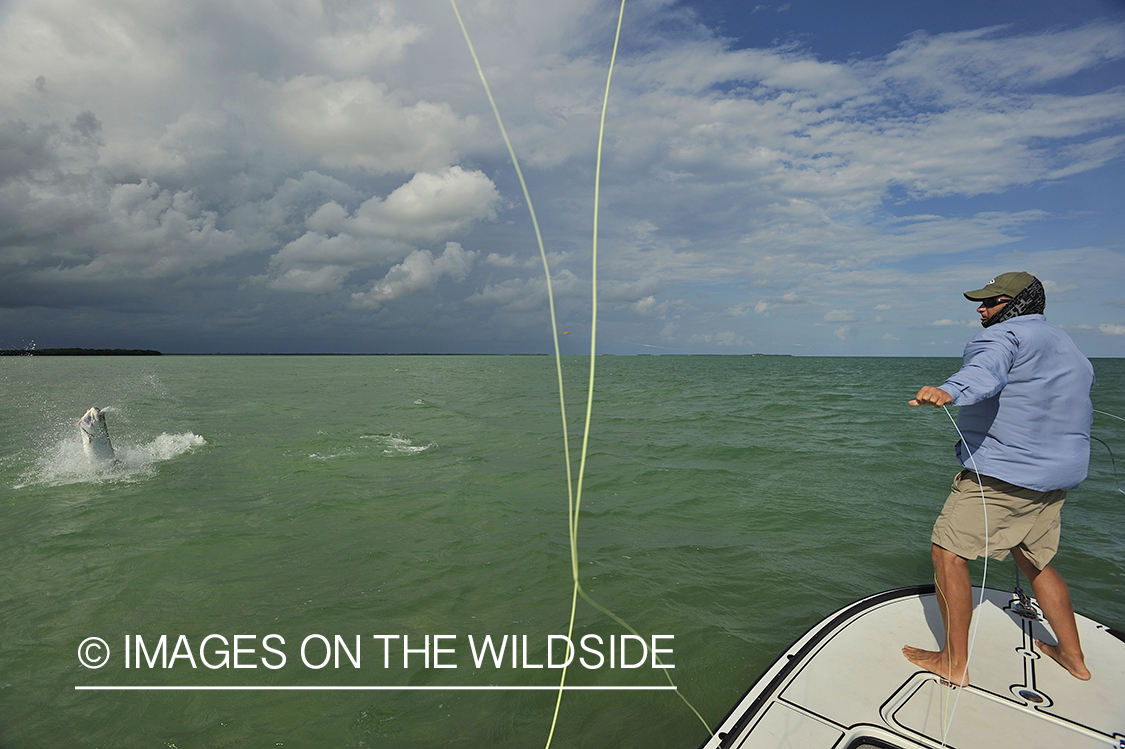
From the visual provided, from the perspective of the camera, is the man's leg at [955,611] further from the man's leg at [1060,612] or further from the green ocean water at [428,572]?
the green ocean water at [428,572]

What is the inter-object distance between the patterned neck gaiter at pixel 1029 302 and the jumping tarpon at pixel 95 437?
13.9 metres

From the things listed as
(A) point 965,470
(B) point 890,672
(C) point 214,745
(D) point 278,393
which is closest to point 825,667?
(B) point 890,672

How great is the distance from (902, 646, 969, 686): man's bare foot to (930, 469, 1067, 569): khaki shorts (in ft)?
2.23

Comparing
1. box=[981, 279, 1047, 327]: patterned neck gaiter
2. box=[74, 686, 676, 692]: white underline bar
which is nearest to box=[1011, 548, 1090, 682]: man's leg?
box=[981, 279, 1047, 327]: patterned neck gaiter

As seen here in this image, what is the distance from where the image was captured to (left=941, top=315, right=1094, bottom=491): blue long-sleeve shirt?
2.91 m

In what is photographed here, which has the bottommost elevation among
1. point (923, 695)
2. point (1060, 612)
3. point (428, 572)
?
point (428, 572)

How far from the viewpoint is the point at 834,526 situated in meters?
7.52

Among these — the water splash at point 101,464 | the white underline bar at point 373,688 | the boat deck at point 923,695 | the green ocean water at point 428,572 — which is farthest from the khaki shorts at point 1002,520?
the water splash at point 101,464

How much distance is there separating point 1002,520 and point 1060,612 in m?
0.75

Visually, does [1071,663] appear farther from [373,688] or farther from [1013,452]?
[373,688]

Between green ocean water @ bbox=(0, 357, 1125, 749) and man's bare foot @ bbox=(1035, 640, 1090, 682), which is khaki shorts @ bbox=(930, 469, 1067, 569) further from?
green ocean water @ bbox=(0, 357, 1125, 749)

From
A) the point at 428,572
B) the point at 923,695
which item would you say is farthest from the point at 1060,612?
the point at 428,572

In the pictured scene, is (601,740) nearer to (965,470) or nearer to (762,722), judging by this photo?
(762,722)

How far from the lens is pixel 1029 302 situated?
122 inches
